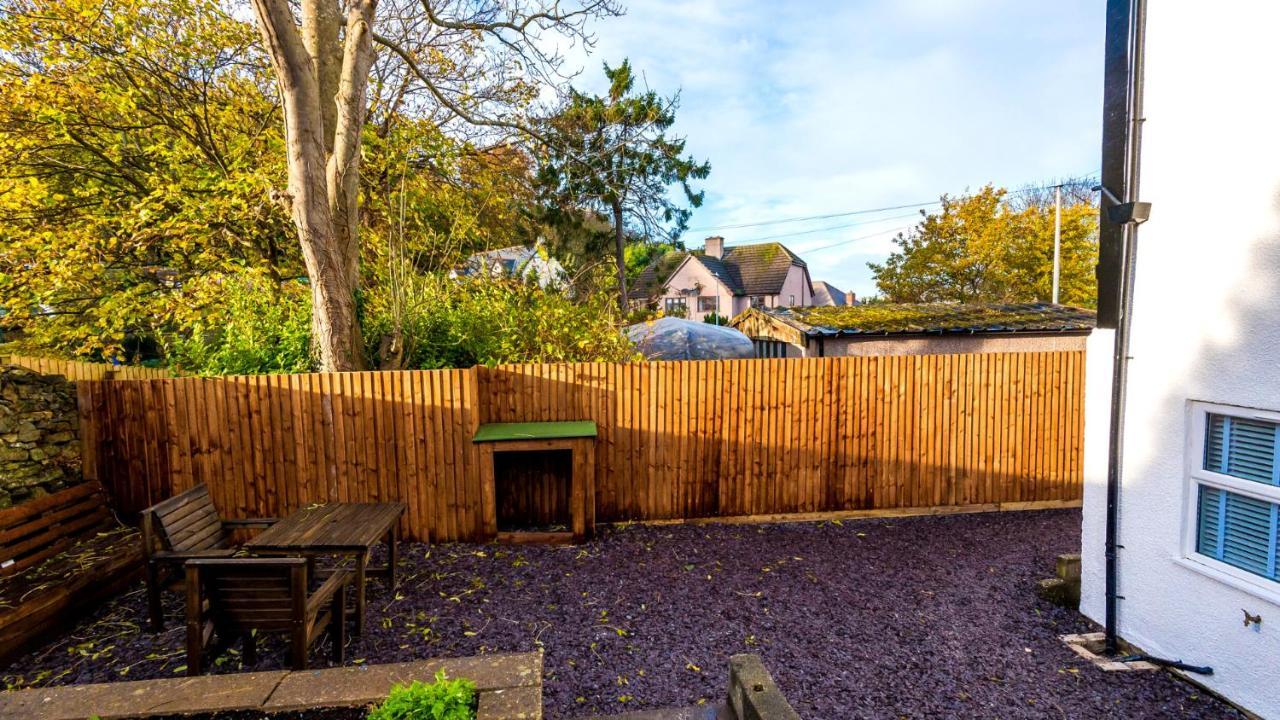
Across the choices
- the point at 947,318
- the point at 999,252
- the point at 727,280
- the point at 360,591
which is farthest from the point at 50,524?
the point at 727,280

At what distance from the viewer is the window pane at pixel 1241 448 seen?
302cm

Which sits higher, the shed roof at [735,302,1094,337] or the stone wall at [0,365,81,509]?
the shed roof at [735,302,1094,337]

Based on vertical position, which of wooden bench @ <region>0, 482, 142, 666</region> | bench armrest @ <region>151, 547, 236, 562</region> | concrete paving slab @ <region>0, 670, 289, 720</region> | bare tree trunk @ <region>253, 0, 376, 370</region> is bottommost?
wooden bench @ <region>0, 482, 142, 666</region>

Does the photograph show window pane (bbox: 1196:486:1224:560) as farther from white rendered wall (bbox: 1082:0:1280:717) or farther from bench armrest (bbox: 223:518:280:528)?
bench armrest (bbox: 223:518:280:528)

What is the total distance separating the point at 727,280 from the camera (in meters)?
34.9

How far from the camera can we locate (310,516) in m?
4.07

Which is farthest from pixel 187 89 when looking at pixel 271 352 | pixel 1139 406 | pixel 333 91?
pixel 1139 406

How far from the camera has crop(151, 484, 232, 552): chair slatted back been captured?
3547mm

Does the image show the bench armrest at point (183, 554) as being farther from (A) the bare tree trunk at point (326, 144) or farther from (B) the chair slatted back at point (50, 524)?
(A) the bare tree trunk at point (326, 144)

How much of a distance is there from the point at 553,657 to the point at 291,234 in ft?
27.1

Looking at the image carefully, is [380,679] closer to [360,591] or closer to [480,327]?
[360,591]

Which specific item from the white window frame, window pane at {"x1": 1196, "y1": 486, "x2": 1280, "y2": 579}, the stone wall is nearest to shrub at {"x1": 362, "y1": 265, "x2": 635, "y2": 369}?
the stone wall

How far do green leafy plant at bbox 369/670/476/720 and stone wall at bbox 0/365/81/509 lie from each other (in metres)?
4.47

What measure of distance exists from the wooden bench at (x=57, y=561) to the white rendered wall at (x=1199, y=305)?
7.16 metres
